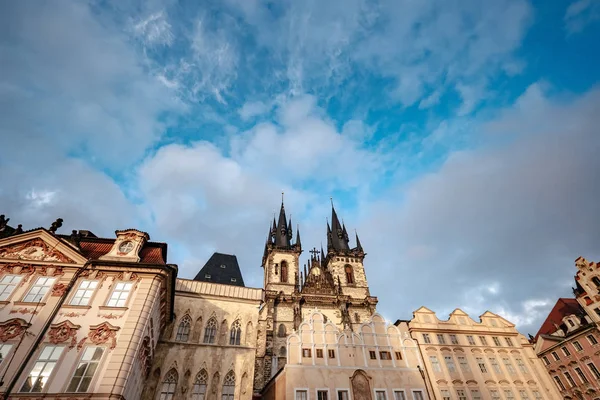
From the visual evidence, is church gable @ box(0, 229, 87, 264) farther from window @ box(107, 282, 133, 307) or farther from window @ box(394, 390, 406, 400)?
window @ box(394, 390, 406, 400)

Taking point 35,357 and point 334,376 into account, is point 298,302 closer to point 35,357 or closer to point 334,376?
point 334,376

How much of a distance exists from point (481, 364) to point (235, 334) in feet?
77.0

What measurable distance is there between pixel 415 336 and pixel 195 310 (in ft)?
69.3

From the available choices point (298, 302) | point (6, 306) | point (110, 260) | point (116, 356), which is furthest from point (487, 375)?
point (6, 306)

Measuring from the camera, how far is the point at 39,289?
57.6 ft

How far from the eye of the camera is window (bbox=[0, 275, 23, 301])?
1704 cm

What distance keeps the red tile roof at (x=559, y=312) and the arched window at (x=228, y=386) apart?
123 ft

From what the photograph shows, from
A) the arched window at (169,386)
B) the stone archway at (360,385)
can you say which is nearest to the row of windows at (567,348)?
the stone archway at (360,385)

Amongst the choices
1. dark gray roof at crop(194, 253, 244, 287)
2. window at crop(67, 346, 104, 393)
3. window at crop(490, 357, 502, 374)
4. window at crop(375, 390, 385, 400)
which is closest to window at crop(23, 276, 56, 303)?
window at crop(67, 346, 104, 393)

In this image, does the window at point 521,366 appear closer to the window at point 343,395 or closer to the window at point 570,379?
the window at point 570,379

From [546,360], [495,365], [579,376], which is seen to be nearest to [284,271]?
[495,365]

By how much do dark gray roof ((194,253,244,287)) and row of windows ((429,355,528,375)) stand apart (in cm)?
2243

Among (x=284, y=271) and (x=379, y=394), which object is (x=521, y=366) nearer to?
(x=379, y=394)

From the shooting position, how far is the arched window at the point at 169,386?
2481 centimetres
